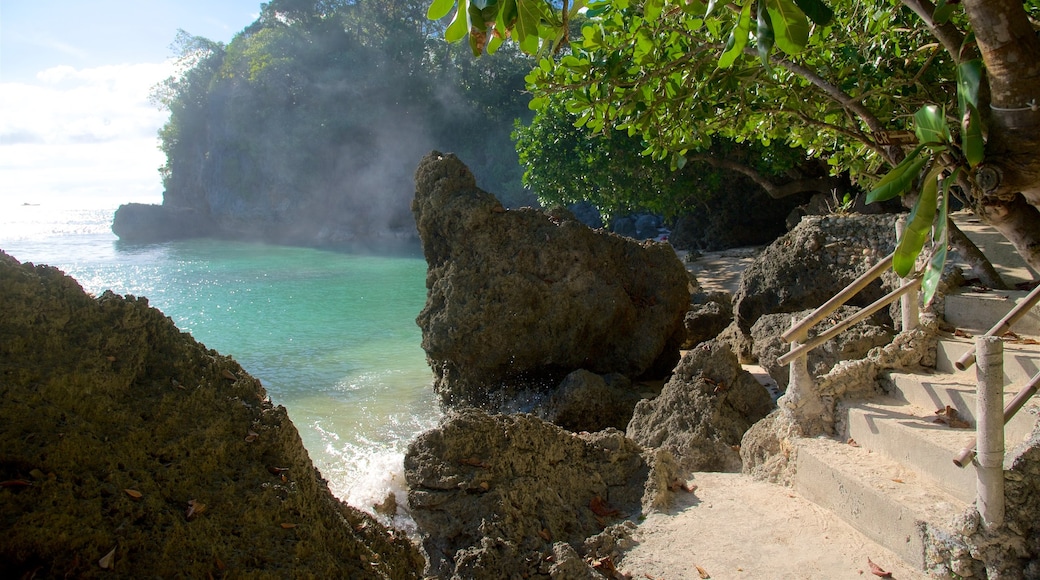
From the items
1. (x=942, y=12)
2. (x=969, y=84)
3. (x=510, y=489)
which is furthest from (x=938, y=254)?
(x=510, y=489)

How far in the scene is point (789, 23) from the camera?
2041 millimetres

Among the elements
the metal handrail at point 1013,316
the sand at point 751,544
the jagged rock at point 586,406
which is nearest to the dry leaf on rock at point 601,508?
the sand at point 751,544

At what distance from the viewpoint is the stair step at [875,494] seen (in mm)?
3748

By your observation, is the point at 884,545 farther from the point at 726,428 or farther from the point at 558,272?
the point at 558,272

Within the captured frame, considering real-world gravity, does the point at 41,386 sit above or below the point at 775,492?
above

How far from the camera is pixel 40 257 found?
40469 millimetres

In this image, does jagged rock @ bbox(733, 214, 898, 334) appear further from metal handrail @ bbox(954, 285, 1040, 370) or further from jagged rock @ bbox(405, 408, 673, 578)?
jagged rock @ bbox(405, 408, 673, 578)

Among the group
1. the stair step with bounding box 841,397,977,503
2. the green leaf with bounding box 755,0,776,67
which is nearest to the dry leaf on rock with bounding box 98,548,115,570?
the green leaf with bounding box 755,0,776,67

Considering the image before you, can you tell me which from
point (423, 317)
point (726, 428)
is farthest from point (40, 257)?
point (726, 428)

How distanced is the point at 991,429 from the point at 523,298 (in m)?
5.99

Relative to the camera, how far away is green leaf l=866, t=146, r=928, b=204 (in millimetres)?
2109

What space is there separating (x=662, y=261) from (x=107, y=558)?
8.55m

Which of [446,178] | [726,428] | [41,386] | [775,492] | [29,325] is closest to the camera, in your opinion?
[41,386]

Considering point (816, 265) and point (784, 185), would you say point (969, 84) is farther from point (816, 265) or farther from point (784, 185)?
point (784, 185)
